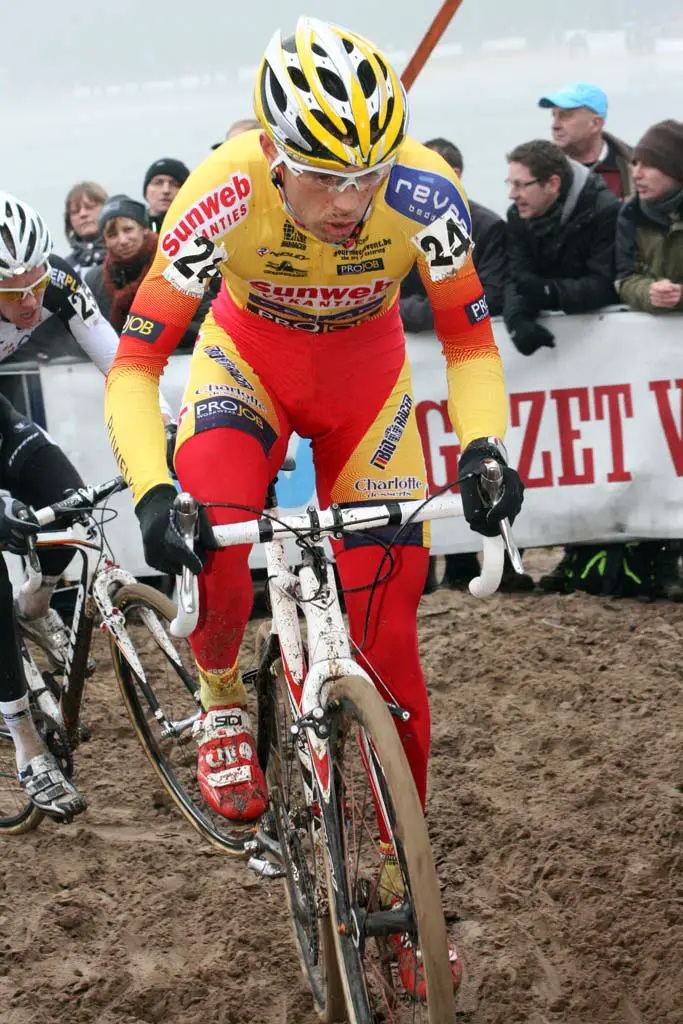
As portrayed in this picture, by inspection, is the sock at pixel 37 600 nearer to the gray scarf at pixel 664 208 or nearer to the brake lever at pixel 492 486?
the brake lever at pixel 492 486

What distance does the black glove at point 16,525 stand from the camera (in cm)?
477

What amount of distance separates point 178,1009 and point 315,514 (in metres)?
1.79

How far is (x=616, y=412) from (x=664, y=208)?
1165mm

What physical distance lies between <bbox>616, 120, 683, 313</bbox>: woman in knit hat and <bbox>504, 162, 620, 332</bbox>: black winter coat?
121 mm

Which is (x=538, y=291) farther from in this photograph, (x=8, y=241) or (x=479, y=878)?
(x=479, y=878)

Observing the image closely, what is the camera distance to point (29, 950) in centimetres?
435

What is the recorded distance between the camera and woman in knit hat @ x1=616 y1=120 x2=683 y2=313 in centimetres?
682

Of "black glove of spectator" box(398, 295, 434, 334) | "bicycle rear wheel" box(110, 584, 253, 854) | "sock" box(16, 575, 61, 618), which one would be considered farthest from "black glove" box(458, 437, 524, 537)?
"black glove of spectator" box(398, 295, 434, 334)

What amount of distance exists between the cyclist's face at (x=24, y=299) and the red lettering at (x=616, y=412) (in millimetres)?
3410

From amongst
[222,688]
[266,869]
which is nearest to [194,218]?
[222,688]

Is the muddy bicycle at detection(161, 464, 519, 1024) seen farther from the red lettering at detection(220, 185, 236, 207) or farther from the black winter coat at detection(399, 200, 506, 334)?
the black winter coat at detection(399, 200, 506, 334)

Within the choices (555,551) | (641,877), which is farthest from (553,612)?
(641,877)

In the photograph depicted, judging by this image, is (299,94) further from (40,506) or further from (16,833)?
(16,833)

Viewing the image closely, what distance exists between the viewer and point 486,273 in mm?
7426
